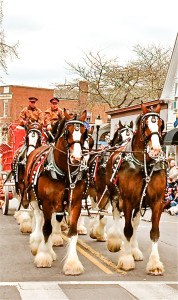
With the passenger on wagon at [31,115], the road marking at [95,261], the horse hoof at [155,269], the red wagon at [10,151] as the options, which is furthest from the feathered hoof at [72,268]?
the red wagon at [10,151]

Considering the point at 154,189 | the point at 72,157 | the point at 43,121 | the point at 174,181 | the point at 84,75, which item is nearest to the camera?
the point at 72,157

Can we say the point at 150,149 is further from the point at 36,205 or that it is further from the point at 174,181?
the point at 174,181

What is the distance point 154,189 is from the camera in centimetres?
825

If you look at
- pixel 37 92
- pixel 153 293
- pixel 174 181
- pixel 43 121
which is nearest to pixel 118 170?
pixel 153 293

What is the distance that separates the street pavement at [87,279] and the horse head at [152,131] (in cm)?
186

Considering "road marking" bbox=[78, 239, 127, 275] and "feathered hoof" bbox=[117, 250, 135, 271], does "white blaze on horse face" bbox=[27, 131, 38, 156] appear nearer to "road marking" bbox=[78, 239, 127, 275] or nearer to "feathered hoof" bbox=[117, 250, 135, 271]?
"road marking" bbox=[78, 239, 127, 275]

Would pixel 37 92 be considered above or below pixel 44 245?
above

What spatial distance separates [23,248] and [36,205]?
46.7 inches

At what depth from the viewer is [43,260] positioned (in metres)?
8.30

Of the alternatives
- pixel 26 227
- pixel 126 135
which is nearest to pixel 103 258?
pixel 126 135

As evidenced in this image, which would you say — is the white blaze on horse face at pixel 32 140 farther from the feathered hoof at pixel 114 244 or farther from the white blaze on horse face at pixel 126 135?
the feathered hoof at pixel 114 244

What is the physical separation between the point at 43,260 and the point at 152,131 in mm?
2790

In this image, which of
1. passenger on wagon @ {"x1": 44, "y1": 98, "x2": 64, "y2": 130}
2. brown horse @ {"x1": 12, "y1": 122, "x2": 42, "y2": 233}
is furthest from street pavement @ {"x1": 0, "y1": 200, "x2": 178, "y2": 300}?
passenger on wagon @ {"x1": 44, "y1": 98, "x2": 64, "y2": 130}

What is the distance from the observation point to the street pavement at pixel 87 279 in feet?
22.0
